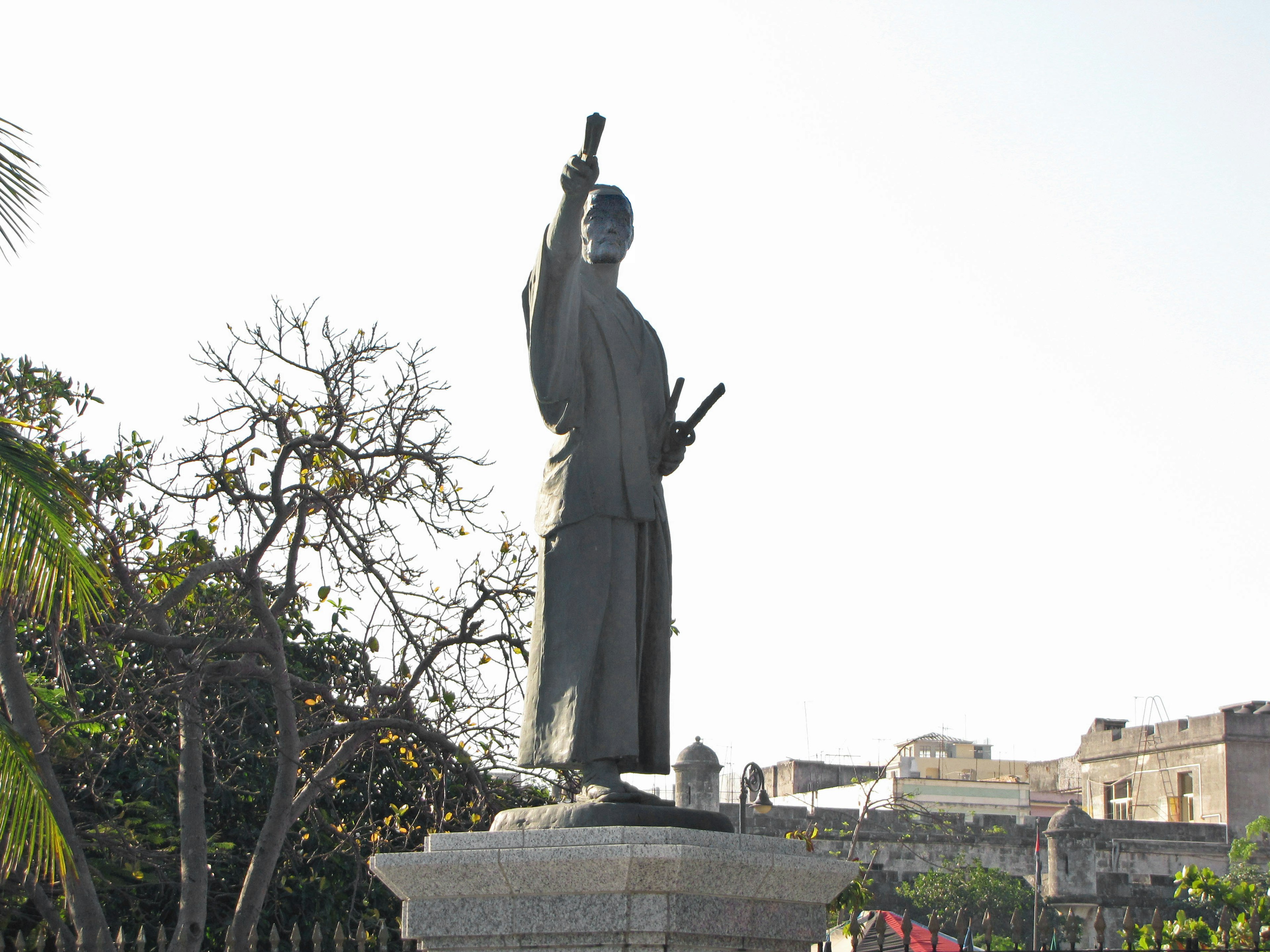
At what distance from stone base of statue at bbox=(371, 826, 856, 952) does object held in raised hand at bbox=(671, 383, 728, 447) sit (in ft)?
4.77

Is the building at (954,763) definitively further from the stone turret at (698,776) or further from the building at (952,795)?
the stone turret at (698,776)

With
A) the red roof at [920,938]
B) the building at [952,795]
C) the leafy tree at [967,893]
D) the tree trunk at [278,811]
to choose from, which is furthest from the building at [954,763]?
the tree trunk at [278,811]

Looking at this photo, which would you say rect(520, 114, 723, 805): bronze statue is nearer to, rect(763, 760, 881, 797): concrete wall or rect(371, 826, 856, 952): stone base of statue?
rect(371, 826, 856, 952): stone base of statue

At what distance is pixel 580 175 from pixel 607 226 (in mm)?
470

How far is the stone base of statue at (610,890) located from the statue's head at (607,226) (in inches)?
82.6

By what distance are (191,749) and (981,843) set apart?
81.3ft

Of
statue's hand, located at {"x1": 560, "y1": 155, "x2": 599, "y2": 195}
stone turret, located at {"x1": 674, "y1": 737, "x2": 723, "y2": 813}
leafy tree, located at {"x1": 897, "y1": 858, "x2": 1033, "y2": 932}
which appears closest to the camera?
statue's hand, located at {"x1": 560, "y1": 155, "x2": 599, "y2": 195}

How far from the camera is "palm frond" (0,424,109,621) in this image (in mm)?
6809

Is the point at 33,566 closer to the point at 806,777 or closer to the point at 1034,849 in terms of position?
the point at 1034,849

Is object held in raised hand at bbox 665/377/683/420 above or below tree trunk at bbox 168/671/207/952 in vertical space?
above

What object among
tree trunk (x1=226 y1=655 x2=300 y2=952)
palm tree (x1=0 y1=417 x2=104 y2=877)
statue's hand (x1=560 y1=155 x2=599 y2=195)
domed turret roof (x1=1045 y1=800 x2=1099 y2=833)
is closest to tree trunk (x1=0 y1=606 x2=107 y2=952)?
tree trunk (x1=226 y1=655 x2=300 y2=952)

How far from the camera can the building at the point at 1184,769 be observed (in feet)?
126

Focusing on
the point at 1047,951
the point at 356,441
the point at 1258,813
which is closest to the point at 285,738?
the point at 356,441


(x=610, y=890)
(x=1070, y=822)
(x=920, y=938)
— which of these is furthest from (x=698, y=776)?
(x=610, y=890)
